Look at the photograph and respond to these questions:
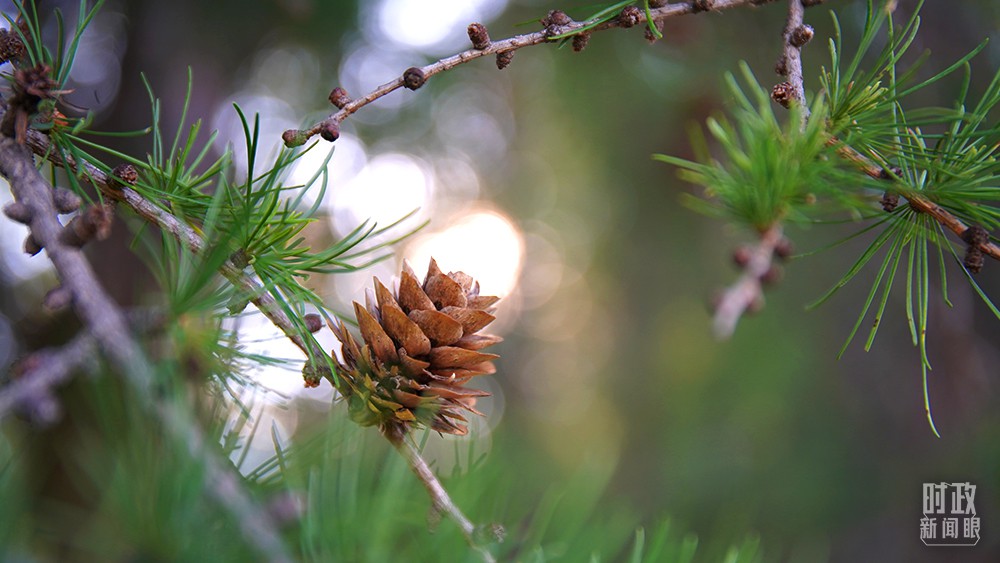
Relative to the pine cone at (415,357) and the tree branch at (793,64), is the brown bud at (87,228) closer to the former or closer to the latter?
the pine cone at (415,357)

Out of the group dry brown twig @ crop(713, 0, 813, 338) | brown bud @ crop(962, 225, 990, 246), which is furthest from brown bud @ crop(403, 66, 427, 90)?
brown bud @ crop(962, 225, 990, 246)

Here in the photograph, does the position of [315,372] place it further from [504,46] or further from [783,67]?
[783,67]

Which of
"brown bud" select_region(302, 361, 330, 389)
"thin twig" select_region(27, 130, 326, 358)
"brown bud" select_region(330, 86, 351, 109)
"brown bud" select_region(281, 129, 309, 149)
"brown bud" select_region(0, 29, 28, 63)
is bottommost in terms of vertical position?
"brown bud" select_region(302, 361, 330, 389)

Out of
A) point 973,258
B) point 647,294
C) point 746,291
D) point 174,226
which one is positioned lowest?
point 174,226

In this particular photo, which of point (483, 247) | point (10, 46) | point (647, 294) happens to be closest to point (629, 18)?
point (10, 46)

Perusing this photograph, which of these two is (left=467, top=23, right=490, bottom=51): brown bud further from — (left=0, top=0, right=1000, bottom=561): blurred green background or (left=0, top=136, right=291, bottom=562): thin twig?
(left=0, top=136, right=291, bottom=562): thin twig
